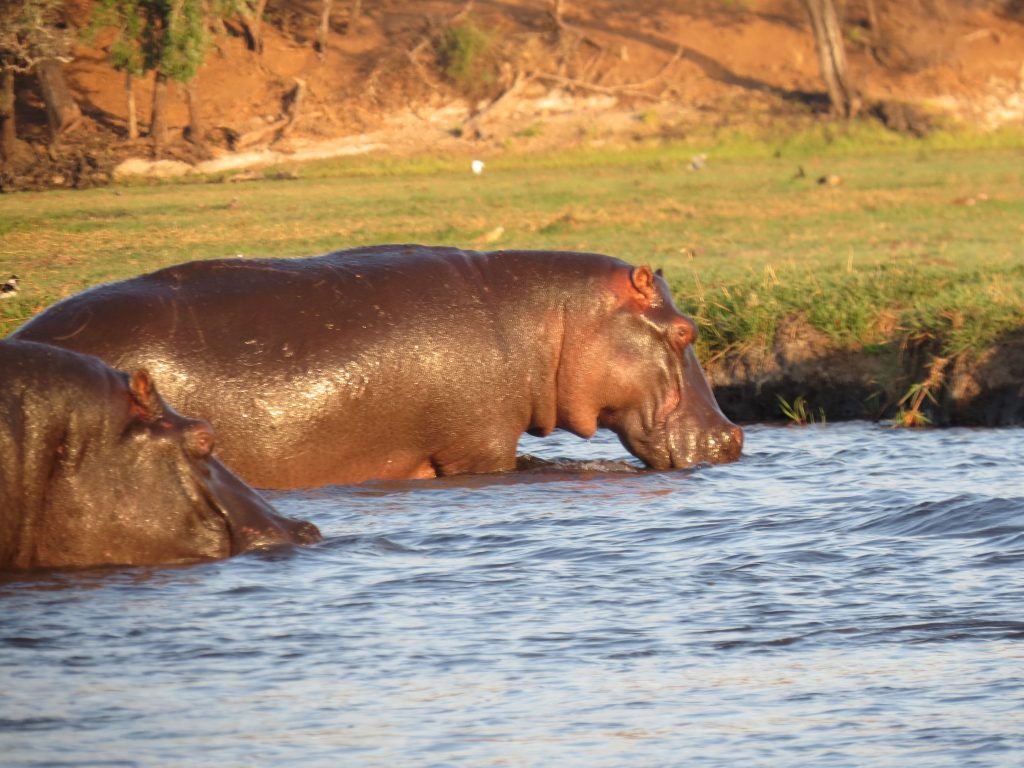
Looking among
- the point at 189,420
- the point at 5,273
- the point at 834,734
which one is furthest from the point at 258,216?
the point at 834,734

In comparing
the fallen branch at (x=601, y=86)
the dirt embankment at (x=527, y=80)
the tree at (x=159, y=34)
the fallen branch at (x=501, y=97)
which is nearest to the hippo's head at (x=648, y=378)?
the dirt embankment at (x=527, y=80)

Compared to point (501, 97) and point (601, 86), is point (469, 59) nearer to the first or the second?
point (501, 97)

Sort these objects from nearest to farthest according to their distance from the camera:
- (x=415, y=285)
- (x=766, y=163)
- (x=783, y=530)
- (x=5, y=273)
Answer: (x=783, y=530) → (x=415, y=285) → (x=5, y=273) → (x=766, y=163)

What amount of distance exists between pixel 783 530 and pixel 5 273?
796 centimetres

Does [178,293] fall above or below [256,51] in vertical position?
below

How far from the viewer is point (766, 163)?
92.1 feet

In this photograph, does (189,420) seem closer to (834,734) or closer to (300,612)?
(300,612)

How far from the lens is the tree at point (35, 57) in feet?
65.6

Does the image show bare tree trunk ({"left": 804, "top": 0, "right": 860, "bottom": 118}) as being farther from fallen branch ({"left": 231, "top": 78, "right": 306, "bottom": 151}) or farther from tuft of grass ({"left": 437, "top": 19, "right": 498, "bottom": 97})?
fallen branch ({"left": 231, "top": 78, "right": 306, "bottom": 151})

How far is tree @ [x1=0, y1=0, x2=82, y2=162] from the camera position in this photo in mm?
19984

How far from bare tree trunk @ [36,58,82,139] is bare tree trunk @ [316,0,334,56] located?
7.70 meters

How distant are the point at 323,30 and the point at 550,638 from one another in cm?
3084

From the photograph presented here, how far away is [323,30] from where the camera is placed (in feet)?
113

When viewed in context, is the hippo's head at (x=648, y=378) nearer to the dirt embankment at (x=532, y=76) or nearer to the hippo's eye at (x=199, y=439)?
the hippo's eye at (x=199, y=439)
